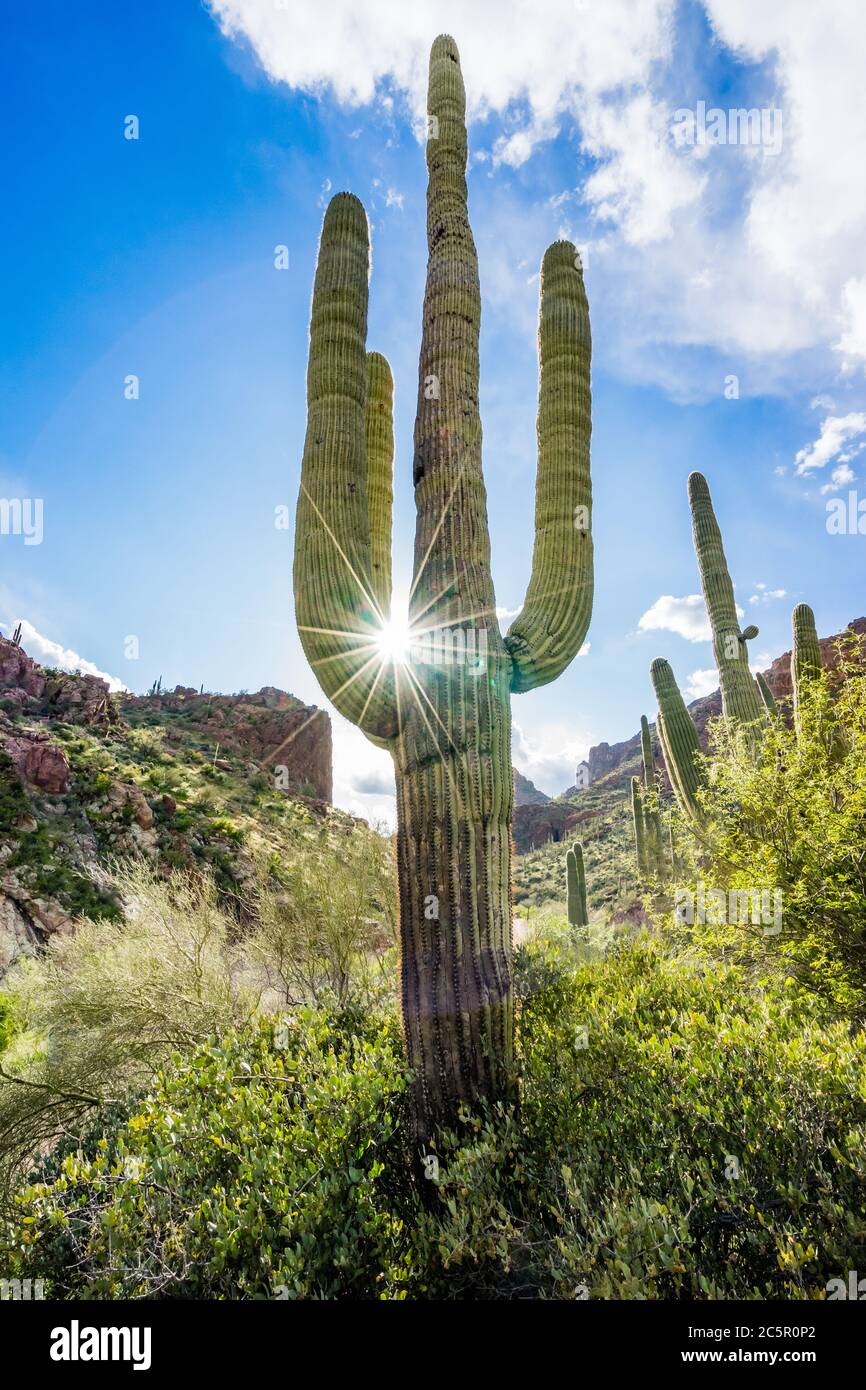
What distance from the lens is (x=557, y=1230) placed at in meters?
2.60

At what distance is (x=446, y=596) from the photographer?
4.14 metres

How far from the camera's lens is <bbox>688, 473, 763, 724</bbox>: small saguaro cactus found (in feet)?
28.8

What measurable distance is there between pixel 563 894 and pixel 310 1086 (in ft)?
90.6

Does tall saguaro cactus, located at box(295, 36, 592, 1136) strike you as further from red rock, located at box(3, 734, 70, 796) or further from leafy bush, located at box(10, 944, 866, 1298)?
red rock, located at box(3, 734, 70, 796)

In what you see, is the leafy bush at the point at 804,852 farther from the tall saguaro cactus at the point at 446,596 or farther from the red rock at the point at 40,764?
the red rock at the point at 40,764

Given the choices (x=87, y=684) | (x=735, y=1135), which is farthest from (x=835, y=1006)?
(x=87, y=684)

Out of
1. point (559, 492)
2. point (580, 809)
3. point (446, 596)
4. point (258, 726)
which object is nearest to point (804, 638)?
point (559, 492)

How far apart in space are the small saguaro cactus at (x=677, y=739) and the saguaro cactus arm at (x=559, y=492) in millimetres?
4686

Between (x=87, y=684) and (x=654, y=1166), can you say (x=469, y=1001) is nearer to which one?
(x=654, y=1166)

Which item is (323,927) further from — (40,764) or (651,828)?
(40,764)

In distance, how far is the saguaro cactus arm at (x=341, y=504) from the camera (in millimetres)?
4133

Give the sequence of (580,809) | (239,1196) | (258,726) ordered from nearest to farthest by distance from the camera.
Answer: (239,1196) → (258,726) → (580,809)

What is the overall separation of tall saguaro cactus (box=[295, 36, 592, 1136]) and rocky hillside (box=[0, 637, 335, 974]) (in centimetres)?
533

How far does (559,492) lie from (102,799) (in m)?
18.2
